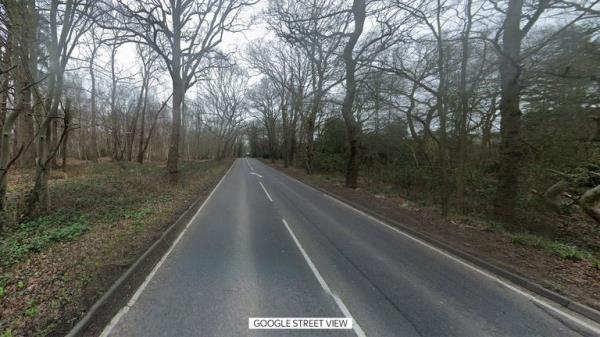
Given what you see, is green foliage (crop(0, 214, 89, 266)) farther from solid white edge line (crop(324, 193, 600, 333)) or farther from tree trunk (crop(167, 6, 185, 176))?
solid white edge line (crop(324, 193, 600, 333))

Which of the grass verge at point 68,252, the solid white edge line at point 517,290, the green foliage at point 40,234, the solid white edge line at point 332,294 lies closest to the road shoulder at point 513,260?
the solid white edge line at point 517,290

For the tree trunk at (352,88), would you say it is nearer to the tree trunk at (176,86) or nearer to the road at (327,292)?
the tree trunk at (176,86)

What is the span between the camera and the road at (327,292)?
3057mm

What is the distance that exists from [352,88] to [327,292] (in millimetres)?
12147

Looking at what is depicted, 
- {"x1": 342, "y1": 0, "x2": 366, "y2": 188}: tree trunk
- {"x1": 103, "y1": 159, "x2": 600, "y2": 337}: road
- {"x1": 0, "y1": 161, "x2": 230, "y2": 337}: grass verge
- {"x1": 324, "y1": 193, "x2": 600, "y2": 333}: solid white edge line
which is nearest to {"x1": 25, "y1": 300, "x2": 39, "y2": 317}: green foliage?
{"x1": 0, "y1": 161, "x2": 230, "y2": 337}: grass verge

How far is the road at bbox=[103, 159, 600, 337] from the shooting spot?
3.06 metres

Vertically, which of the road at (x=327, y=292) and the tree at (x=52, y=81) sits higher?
the tree at (x=52, y=81)

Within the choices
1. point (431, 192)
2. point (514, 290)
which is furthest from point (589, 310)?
point (431, 192)

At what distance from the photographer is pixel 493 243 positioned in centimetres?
623

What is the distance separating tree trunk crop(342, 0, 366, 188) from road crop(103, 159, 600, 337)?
9221mm

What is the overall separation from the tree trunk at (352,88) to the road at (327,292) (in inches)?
363

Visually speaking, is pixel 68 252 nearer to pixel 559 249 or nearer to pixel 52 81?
pixel 52 81

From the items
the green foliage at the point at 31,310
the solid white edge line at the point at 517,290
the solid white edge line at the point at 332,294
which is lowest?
the solid white edge line at the point at 517,290

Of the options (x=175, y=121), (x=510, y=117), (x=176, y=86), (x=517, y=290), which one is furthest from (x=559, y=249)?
(x=176, y=86)
